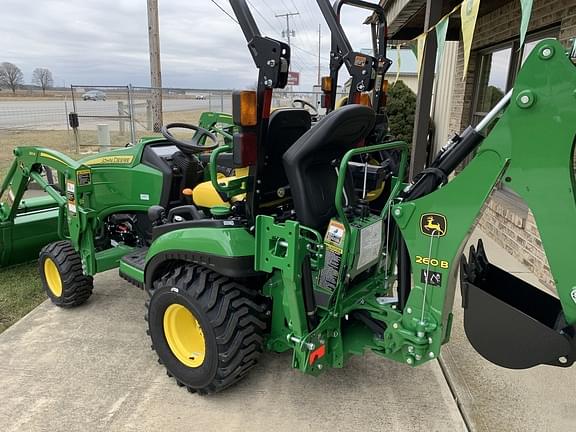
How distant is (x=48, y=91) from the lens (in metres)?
28.0

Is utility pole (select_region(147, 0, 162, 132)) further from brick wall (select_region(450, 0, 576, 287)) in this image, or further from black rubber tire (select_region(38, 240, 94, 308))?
black rubber tire (select_region(38, 240, 94, 308))

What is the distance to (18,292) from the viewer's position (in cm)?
430

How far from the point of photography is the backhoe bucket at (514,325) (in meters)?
1.98

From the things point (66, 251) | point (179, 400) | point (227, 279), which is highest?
point (227, 279)

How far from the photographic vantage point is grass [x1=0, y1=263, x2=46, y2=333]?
154 inches

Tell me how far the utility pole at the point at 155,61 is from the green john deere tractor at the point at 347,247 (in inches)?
329

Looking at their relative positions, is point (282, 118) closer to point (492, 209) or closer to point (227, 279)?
point (227, 279)

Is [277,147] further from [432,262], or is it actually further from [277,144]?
[432,262]

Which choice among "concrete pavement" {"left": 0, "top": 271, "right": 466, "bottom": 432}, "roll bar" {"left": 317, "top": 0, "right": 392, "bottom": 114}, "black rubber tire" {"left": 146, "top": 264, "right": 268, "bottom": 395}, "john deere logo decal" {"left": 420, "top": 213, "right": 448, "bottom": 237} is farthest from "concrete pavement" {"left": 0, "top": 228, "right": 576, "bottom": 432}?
"roll bar" {"left": 317, "top": 0, "right": 392, "bottom": 114}

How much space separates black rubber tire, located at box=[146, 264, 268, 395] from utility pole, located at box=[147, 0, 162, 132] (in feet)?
27.5

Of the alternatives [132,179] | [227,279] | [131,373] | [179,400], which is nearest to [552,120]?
[227,279]

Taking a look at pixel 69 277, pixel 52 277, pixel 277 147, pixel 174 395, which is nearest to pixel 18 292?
pixel 52 277

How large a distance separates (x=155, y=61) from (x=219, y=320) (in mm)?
10244

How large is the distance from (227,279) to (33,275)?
2960 mm
